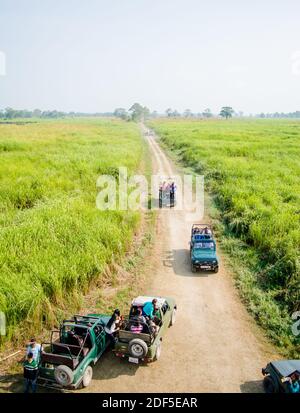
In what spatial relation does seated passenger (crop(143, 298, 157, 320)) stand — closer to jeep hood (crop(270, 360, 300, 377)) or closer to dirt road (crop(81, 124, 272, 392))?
dirt road (crop(81, 124, 272, 392))

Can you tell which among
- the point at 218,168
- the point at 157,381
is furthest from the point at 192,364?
the point at 218,168

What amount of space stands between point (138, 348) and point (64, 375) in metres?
2.20

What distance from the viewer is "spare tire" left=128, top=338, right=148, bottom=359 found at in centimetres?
1060

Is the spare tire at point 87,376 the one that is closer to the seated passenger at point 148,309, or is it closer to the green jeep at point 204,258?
the seated passenger at point 148,309

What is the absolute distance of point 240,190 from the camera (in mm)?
25500

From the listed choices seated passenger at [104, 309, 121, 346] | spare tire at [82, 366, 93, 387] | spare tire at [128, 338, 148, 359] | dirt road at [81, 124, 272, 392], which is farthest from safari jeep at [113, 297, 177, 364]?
spare tire at [82, 366, 93, 387]

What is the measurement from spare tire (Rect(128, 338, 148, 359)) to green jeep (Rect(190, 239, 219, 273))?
636 cm

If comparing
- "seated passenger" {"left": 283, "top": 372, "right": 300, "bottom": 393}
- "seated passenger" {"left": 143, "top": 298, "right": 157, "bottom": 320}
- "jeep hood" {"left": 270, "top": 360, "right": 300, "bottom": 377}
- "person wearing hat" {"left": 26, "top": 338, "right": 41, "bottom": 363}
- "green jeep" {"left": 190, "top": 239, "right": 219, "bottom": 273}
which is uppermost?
"green jeep" {"left": 190, "top": 239, "right": 219, "bottom": 273}

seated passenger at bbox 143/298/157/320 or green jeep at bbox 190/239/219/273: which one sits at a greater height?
green jeep at bbox 190/239/219/273

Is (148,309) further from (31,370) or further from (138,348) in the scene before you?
(31,370)

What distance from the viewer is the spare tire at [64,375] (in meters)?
9.48

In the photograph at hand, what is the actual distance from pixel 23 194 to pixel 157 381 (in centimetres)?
1512

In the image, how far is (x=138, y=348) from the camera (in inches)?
420
